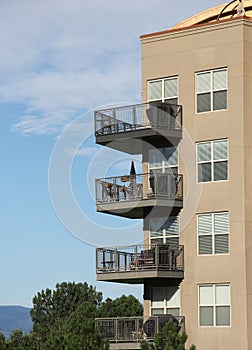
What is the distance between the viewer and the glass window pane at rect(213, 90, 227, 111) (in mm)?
33469

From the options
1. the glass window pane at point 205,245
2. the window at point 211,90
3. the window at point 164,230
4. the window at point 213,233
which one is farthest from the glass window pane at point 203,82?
the glass window pane at point 205,245

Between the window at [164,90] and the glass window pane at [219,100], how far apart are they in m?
1.60

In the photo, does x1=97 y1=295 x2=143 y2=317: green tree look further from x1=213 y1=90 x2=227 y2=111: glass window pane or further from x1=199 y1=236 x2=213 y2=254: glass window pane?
x1=213 y1=90 x2=227 y2=111: glass window pane

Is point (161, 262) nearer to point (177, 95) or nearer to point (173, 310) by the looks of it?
point (173, 310)

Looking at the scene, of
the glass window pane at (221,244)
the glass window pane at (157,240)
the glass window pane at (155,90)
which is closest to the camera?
the glass window pane at (221,244)

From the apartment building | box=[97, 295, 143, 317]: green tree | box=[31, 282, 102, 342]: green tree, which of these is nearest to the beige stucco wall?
the apartment building

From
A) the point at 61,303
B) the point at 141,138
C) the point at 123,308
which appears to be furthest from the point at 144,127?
the point at 61,303

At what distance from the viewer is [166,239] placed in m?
34.0

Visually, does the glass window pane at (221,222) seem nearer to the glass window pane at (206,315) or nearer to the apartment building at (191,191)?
the apartment building at (191,191)

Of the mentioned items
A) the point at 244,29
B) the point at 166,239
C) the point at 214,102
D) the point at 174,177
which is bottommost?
the point at 166,239

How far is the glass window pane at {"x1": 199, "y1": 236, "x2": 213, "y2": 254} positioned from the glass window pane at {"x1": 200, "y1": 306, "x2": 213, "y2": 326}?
1985 millimetres

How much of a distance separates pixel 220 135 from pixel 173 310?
6.54 m

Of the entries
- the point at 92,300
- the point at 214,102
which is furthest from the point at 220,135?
the point at 92,300

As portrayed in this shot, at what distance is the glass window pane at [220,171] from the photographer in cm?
3309
